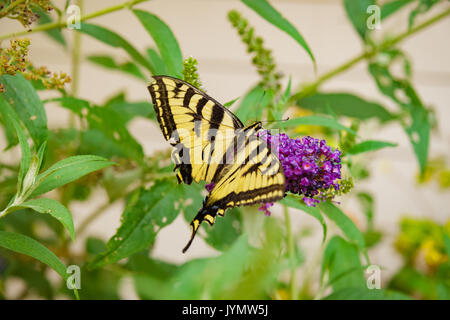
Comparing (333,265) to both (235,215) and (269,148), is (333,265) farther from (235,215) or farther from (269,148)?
(269,148)

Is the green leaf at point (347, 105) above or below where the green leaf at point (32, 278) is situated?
above

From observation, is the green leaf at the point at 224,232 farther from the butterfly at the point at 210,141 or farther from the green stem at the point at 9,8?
the green stem at the point at 9,8

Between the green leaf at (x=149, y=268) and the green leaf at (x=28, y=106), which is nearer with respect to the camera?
the green leaf at (x=28, y=106)

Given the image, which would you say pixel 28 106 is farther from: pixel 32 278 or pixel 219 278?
pixel 32 278

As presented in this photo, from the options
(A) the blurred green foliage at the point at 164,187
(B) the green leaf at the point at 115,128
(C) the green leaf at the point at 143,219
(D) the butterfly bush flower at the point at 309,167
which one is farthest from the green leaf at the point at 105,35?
(D) the butterfly bush flower at the point at 309,167
